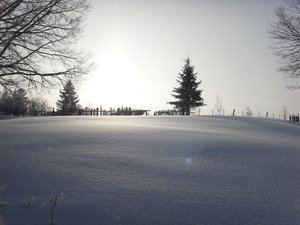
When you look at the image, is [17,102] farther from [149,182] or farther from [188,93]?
[149,182]

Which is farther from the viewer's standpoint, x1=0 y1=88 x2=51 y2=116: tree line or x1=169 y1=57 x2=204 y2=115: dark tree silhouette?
x1=169 y1=57 x2=204 y2=115: dark tree silhouette

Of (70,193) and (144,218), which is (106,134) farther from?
(144,218)

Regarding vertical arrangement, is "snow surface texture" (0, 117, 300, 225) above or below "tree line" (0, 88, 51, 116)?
below

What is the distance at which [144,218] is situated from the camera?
3.00 meters

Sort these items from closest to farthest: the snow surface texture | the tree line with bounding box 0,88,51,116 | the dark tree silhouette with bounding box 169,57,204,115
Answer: the snow surface texture
the tree line with bounding box 0,88,51,116
the dark tree silhouette with bounding box 169,57,204,115

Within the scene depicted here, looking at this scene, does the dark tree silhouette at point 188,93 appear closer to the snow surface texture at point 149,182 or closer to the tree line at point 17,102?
the tree line at point 17,102

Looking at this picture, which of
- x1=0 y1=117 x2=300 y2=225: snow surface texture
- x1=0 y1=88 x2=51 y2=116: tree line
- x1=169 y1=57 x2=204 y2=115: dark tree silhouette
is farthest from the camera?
x1=169 y1=57 x2=204 y2=115: dark tree silhouette

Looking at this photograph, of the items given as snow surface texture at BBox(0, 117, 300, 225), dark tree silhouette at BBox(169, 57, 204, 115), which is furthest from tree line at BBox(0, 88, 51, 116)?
dark tree silhouette at BBox(169, 57, 204, 115)

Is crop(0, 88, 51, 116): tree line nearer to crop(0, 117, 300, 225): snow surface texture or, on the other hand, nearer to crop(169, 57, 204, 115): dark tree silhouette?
crop(0, 117, 300, 225): snow surface texture

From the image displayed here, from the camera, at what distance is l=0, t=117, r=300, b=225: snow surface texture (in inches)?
121

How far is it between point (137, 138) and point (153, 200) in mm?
3484

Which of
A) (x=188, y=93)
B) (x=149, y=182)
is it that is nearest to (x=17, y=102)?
(x=188, y=93)

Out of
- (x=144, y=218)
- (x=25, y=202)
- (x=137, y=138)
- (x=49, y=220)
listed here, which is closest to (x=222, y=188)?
(x=144, y=218)

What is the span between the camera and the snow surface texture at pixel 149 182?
121 inches
